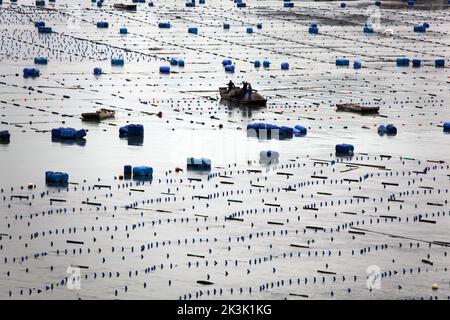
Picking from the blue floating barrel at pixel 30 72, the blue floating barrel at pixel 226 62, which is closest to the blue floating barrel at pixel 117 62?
the blue floating barrel at pixel 226 62

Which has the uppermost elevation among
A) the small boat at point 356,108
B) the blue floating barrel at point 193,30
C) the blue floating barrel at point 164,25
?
the small boat at point 356,108

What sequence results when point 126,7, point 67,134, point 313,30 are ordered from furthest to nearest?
point 126,7
point 313,30
point 67,134

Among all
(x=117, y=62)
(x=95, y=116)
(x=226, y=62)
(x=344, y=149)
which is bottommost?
(x=226, y=62)

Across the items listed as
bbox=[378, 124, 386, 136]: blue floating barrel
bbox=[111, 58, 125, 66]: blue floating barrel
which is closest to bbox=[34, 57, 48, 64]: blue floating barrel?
bbox=[111, 58, 125, 66]: blue floating barrel

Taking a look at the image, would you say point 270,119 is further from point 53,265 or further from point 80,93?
point 53,265

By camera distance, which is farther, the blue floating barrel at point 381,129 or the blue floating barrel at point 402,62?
the blue floating barrel at point 402,62

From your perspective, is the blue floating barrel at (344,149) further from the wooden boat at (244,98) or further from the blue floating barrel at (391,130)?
the wooden boat at (244,98)

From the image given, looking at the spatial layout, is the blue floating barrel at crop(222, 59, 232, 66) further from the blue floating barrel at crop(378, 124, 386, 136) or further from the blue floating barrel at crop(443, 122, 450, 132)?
the blue floating barrel at crop(378, 124, 386, 136)

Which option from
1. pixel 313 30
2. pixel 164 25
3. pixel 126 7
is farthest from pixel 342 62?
pixel 126 7

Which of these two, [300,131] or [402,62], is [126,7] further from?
[300,131]
